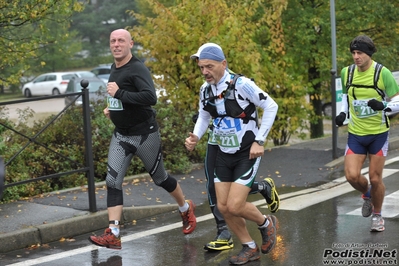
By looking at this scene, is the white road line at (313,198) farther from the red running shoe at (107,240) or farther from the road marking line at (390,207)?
the red running shoe at (107,240)

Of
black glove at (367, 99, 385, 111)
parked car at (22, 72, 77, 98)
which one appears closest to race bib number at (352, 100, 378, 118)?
black glove at (367, 99, 385, 111)

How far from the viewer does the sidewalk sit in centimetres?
754

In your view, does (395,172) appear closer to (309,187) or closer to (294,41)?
(309,187)

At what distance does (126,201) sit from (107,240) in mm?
2391

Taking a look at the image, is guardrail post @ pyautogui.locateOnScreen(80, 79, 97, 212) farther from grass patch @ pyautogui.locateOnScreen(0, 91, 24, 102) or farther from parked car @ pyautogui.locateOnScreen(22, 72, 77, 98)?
grass patch @ pyautogui.locateOnScreen(0, 91, 24, 102)

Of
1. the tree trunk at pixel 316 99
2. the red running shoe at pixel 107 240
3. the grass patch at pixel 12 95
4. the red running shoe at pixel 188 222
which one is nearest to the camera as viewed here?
the red running shoe at pixel 107 240

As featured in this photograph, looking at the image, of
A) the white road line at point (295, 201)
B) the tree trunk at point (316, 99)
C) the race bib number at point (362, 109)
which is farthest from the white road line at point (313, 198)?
the tree trunk at point (316, 99)

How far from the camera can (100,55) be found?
56344 mm

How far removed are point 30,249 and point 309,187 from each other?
431 cm

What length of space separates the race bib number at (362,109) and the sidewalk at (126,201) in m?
2.58

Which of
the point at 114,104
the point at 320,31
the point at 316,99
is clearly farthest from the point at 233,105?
the point at 316,99

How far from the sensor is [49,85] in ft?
141

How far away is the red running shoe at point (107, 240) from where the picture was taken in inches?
262

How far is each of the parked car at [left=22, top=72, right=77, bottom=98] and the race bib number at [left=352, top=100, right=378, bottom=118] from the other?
3575 cm
